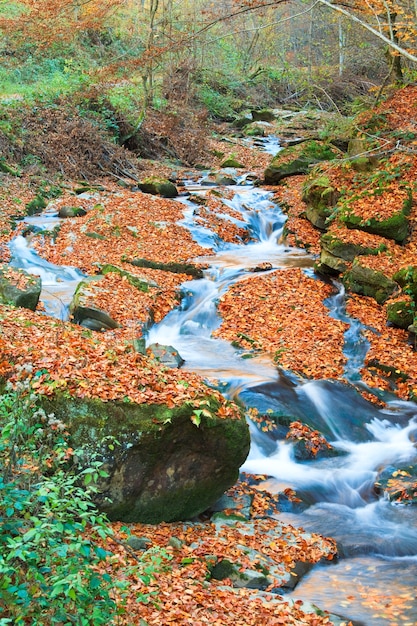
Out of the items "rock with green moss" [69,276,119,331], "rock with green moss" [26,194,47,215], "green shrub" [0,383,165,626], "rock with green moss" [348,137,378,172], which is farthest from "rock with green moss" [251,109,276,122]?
"green shrub" [0,383,165,626]

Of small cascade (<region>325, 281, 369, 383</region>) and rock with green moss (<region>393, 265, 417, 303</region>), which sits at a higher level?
rock with green moss (<region>393, 265, 417, 303</region>)

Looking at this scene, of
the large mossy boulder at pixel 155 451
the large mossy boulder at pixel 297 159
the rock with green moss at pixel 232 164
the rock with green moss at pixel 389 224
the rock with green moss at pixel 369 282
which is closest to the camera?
the large mossy boulder at pixel 155 451

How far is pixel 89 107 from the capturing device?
21.0 metres

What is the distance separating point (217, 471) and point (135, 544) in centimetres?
122

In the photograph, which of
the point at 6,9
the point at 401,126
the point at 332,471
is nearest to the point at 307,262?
the point at 401,126

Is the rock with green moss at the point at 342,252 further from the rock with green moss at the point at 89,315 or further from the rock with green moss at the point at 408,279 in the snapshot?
the rock with green moss at the point at 89,315

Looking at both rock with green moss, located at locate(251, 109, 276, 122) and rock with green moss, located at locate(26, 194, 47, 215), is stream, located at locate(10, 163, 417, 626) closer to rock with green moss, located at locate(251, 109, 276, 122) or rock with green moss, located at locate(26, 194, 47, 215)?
rock with green moss, located at locate(26, 194, 47, 215)

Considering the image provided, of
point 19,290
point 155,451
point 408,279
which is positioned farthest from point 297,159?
point 155,451

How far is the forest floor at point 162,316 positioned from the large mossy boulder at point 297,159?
0.62m

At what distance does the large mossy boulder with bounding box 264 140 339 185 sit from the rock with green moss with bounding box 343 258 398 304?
8468mm

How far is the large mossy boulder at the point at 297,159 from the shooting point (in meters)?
20.4

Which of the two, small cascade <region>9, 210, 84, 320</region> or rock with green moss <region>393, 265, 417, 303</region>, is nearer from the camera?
small cascade <region>9, 210, 84, 320</region>

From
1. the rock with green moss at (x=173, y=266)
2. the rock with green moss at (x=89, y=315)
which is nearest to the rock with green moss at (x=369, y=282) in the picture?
the rock with green moss at (x=173, y=266)

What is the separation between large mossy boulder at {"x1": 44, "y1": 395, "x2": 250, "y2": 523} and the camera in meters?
5.47
